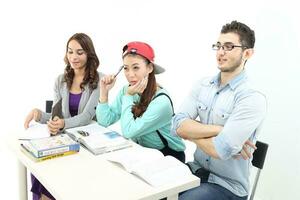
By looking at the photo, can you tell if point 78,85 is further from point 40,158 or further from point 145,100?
point 40,158

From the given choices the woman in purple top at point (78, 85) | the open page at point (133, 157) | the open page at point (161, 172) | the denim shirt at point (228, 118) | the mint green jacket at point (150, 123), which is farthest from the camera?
the woman in purple top at point (78, 85)

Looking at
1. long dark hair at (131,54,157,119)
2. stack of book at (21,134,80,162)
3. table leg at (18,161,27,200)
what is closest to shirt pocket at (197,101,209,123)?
long dark hair at (131,54,157,119)

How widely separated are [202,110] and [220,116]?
14cm

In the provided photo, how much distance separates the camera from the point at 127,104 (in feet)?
6.84

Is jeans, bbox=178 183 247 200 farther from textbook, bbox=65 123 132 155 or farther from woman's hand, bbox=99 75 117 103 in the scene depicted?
woman's hand, bbox=99 75 117 103

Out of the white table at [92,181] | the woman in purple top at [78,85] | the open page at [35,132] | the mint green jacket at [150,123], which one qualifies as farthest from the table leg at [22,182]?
the mint green jacket at [150,123]

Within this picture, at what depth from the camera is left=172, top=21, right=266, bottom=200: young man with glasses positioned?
1.71 meters

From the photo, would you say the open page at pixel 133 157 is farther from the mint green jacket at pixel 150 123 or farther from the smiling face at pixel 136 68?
the smiling face at pixel 136 68

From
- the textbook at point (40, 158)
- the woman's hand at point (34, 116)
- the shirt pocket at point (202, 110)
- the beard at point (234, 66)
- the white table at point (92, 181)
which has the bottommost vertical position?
the woman's hand at point (34, 116)

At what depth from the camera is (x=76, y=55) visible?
2.40 m

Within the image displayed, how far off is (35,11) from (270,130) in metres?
2.19

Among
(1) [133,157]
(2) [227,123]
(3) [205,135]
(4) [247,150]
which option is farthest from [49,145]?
(4) [247,150]

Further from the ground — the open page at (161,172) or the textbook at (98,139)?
the open page at (161,172)

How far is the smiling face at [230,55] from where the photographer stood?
1830 millimetres
